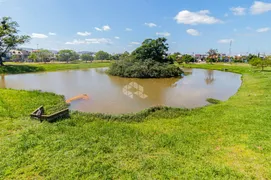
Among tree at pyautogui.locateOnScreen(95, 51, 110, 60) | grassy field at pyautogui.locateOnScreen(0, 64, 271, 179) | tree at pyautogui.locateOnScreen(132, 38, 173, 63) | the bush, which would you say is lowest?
grassy field at pyautogui.locateOnScreen(0, 64, 271, 179)

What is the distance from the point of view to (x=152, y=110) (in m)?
6.40

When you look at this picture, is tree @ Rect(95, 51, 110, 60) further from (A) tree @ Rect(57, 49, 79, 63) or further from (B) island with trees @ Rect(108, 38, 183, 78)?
(B) island with trees @ Rect(108, 38, 183, 78)

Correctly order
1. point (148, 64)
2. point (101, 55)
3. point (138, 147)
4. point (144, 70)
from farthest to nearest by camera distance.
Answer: point (101, 55) → point (148, 64) → point (144, 70) → point (138, 147)

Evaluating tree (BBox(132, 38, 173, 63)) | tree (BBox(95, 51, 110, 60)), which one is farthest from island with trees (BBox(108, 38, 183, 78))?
tree (BBox(95, 51, 110, 60))

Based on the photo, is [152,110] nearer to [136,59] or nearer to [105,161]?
[105,161]

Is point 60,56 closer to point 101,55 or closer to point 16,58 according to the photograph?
point 101,55

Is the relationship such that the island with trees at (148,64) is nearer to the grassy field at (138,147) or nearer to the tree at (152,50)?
the tree at (152,50)

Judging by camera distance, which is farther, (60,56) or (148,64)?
(60,56)

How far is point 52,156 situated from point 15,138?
150cm

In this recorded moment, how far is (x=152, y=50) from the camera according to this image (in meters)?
20.4

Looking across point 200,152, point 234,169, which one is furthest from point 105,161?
point 234,169

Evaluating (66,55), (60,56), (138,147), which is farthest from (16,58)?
(138,147)

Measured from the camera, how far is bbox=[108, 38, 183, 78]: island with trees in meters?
17.8

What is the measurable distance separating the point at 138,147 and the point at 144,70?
14.3 meters
